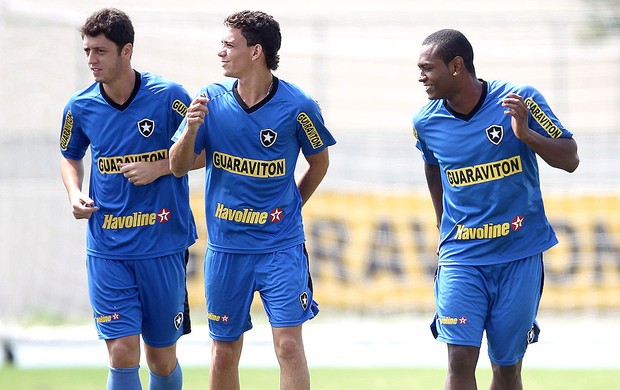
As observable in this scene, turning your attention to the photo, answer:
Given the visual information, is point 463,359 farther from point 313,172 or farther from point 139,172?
point 139,172

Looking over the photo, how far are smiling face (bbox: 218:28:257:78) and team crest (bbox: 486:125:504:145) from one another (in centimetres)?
144

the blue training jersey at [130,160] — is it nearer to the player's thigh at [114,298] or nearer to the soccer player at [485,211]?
the player's thigh at [114,298]

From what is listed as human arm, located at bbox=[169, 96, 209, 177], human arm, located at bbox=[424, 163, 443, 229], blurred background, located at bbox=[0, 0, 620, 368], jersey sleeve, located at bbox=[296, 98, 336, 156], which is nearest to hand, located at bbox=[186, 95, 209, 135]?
human arm, located at bbox=[169, 96, 209, 177]

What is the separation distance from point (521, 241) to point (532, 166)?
423 millimetres

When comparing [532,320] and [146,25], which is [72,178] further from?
[146,25]

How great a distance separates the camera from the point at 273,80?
7.03 meters

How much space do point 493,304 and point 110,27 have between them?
2.69 m

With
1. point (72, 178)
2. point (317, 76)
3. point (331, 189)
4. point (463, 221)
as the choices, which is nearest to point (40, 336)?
point (331, 189)

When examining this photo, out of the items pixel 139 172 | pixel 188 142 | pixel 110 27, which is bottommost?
pixel 139 172

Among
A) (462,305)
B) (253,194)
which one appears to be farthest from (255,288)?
(462,305)

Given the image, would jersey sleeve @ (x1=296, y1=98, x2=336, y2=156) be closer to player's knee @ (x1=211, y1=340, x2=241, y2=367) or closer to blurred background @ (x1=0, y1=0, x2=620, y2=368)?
player's knee @ (x1=211, y1=340, x2=241, y2=367)

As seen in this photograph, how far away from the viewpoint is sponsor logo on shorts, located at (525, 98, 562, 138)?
6441 millimetres

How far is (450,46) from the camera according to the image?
650 cm

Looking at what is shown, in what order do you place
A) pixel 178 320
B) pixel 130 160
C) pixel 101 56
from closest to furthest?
pixel 101 56
pixel 130 160
pixel 178 320
